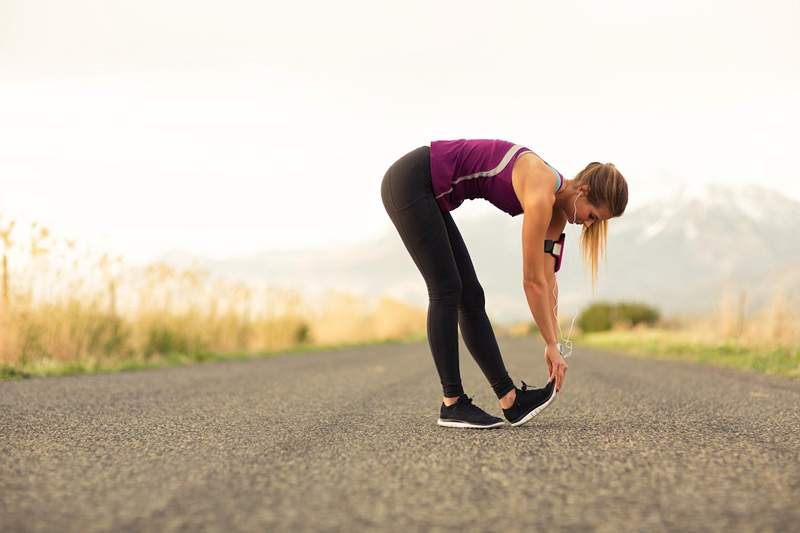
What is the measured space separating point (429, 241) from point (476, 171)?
1.26ft

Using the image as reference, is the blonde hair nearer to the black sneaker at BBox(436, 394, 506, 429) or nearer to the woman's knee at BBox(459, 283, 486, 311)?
the woman's knee at BBox(459, 283, 486, 311)

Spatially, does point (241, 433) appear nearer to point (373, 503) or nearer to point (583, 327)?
point (373, 503)

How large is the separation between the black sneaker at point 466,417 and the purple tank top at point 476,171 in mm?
930

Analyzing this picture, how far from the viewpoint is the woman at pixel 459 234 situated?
330 cm

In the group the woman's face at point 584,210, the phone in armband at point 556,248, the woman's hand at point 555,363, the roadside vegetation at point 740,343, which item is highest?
the woman's face at point 584,210

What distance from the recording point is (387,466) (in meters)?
2.56

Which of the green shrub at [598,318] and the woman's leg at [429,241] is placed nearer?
the woman's leg at [429,241]

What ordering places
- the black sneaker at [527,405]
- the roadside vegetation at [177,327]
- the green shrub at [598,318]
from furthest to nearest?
the green shrub at [598,318]
the roadside vegetation at [177,327]
the black sneaker at [527,405]

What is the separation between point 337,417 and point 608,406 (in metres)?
1.66

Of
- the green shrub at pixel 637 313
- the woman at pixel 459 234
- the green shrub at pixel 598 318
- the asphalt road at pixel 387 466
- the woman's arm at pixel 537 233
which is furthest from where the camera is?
the green shrub at pixel 598 318

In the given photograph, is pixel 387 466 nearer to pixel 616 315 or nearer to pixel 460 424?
pixel 460 424

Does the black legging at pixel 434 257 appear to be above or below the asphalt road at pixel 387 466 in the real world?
above

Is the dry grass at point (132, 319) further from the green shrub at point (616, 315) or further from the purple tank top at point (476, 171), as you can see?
the green shrub at point (616, 315)

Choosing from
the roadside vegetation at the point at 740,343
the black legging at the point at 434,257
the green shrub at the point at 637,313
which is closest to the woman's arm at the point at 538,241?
the black legging at the point at 434,257
